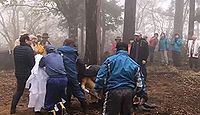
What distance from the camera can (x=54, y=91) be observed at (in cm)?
832

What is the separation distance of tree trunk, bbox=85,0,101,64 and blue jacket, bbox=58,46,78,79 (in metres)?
4.80

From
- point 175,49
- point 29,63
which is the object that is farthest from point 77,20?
point 29,63

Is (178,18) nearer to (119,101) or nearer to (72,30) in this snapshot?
(72,30)

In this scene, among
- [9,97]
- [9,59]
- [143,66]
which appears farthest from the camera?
[9,59]

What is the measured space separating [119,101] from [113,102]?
0.12 meters

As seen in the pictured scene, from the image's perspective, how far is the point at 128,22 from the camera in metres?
22.5

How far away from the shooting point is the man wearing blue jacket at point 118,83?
693cm

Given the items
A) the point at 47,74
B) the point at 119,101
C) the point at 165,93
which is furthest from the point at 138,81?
the point at 165,93

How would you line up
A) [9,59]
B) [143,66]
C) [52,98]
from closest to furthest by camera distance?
[52,98] < [143,66] < [9,59]

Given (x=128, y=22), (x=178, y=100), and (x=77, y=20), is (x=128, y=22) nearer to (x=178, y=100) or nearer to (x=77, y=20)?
(x=77, y=20)

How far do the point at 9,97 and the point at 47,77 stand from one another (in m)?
4.53

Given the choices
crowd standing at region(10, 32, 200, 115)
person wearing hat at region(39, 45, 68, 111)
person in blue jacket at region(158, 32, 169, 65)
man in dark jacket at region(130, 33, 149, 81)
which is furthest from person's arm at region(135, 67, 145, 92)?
person in blue jacket at region(158, 32, 169, 65)

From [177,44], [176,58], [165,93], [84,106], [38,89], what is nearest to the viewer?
[38,89]

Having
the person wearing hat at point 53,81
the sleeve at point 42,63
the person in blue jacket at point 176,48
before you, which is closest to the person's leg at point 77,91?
the person wearing hat at point 53,81
